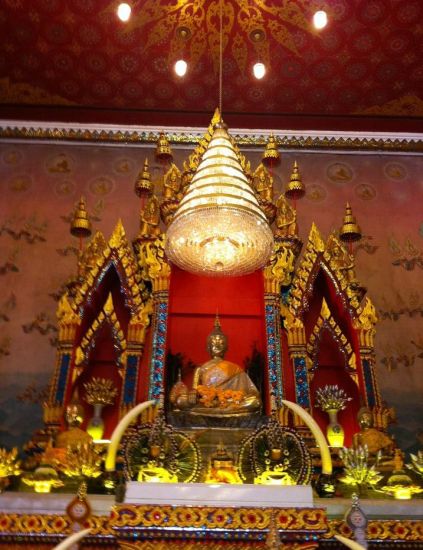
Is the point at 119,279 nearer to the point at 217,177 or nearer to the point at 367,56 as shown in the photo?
the point at 217,177

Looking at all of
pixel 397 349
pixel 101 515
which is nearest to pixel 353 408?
pixel 397 349

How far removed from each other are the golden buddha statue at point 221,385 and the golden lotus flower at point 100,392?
0.81 metres

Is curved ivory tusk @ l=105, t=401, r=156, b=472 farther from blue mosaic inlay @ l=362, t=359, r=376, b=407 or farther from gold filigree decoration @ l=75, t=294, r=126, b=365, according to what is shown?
blue mosaic inlay @ l=362, t=359, r=376, b=407

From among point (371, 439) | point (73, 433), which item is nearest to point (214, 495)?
point (73, 433)

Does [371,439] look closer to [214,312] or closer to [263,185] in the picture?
[214,312]

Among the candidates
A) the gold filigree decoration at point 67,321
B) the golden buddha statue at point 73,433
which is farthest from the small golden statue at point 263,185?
the golden buddha statue at point 73,433

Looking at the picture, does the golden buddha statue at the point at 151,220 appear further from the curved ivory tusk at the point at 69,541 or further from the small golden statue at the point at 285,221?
the curved ivory tusk at the point at 69,541

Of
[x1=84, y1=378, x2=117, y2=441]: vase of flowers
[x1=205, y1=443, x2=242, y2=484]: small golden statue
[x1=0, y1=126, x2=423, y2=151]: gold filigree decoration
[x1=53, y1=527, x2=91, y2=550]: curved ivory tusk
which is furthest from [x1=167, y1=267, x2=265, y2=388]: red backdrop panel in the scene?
[x1=53, y1=527, x2=91, y2=550]: curved ivory tusk

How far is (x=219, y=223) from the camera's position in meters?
5.01

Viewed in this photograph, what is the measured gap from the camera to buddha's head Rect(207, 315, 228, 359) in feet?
19.8

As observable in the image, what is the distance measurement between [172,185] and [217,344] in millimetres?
1807

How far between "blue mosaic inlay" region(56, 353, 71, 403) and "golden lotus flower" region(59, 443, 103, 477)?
3.34 feet

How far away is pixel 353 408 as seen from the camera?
615cm

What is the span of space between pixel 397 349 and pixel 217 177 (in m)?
3.42
